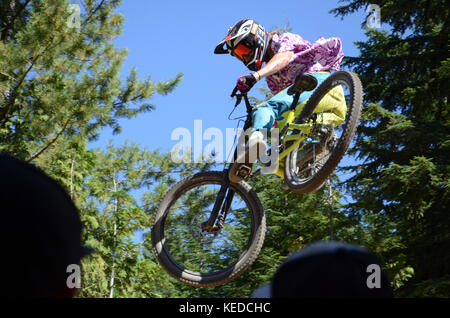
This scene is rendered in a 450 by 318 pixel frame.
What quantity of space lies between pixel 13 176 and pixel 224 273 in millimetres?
4036

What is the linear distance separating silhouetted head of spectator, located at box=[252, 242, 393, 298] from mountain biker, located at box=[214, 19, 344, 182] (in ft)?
11.8

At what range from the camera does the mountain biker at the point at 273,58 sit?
15.8 feet

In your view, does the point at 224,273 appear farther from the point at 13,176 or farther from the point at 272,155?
the point at 13,176

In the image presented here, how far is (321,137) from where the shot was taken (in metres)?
4.75

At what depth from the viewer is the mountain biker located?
480cm

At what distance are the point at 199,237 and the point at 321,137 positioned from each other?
58.2 inches

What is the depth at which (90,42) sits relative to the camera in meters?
11.0

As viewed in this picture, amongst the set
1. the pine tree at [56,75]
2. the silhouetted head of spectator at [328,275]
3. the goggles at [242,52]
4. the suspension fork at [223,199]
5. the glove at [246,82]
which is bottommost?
the silhouetted head of spectator at [328,275]

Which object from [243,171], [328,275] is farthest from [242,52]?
[328,275]

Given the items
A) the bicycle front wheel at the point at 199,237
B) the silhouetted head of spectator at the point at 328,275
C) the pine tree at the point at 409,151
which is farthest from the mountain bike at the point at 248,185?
the pine tree at the point at 409,151

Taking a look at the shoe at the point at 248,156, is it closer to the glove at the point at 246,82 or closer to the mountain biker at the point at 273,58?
the mountain biker at the point at 273,58

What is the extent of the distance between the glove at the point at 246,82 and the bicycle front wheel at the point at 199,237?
0.86 metres

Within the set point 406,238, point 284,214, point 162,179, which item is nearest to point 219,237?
point 406,238
